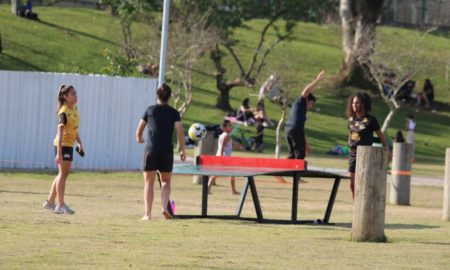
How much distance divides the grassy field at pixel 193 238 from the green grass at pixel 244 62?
20.9 meters

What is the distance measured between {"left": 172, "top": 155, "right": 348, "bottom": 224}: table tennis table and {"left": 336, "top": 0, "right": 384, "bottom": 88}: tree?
34.5 m

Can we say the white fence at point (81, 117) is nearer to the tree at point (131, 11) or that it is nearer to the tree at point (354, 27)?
the tree at point (131, 11)

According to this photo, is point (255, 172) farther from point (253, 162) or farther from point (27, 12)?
point (27, 12)

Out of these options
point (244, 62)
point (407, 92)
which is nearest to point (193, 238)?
point (407, 92)

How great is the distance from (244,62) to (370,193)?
44601 millimetres

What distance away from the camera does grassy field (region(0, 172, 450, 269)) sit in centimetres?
1109

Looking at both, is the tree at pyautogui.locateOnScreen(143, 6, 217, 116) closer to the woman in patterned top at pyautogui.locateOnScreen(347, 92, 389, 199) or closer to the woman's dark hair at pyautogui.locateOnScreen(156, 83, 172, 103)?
the woman in patterned top at pyautogui.locateOnScreen(347, 92, 389, 199)

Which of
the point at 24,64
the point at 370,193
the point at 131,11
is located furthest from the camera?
the point at 24,64

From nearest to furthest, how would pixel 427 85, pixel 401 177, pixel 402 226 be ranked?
pixel 402 226, pixel 401 177, pixel 427 85

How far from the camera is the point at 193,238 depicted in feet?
44.0

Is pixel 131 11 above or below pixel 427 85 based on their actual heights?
above

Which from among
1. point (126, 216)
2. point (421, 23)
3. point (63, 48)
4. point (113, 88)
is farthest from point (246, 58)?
point (126, 216)

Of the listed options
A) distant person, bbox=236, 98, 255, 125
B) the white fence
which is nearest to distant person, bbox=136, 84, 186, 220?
the white fence

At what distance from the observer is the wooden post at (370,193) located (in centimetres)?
1350
